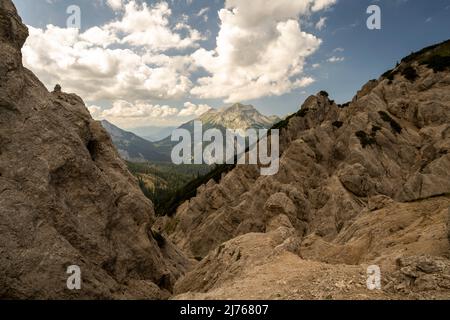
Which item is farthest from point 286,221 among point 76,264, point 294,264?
point 76,264

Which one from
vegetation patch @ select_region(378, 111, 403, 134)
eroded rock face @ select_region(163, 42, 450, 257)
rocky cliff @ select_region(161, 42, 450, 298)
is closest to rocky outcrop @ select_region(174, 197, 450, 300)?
rocky cliff @ select_region(161, 42, 450, 298)

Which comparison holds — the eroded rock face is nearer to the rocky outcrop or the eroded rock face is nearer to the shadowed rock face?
the rocky outcrop

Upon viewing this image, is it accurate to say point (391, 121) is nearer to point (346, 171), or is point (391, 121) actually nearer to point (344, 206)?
point (346, 171)

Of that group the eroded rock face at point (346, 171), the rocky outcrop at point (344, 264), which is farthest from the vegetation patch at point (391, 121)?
the rocky outcrop at point (344, 264)

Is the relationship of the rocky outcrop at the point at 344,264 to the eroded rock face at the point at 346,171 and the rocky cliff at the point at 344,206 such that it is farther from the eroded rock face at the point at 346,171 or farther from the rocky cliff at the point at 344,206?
the eroded rock face at the point at 346,171

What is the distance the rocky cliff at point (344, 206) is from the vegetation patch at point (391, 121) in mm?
267

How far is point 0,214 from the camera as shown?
19938mm

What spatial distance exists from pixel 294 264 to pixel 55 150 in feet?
62.4

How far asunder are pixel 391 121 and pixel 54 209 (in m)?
89.9

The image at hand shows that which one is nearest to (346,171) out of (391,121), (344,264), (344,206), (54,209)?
(344,206)

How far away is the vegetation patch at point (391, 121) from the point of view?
293 ft

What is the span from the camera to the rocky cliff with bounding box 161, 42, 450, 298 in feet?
61.1

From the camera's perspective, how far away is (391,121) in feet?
300
